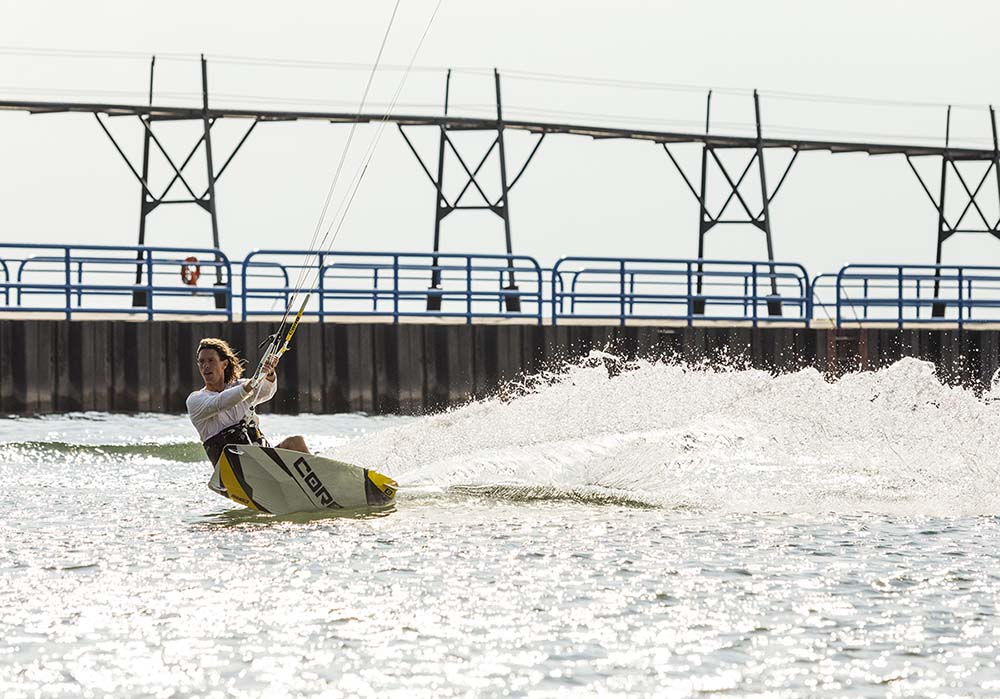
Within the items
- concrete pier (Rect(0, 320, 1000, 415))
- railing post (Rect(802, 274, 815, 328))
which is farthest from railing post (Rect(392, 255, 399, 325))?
railing post (Rect(802, 274, 815, 328))

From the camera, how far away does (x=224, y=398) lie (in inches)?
466

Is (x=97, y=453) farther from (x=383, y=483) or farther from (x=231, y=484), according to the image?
(x=231, y=484)

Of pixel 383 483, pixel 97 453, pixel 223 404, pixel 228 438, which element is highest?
pixel 223 404

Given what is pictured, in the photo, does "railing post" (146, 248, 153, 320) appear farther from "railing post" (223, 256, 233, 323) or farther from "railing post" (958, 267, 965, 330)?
"railing post" (958, 267, 965, 330)

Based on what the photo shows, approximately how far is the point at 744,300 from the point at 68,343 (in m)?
10.9

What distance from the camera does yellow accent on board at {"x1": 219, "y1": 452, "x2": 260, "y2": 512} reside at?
12.0 metres

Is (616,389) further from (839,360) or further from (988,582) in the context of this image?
(988,582)

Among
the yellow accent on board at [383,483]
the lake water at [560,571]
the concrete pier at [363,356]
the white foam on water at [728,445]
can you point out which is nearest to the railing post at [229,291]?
the concrete pier at [363,356]

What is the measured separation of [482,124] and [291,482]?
21.8 metres

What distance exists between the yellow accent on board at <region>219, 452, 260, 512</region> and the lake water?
18 centimetres

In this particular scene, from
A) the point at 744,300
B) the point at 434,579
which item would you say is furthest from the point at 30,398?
the point at 434,579

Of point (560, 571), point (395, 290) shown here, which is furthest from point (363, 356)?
point (560, 571)

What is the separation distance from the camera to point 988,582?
894 centimetres

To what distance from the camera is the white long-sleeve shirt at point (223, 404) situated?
11820mm
